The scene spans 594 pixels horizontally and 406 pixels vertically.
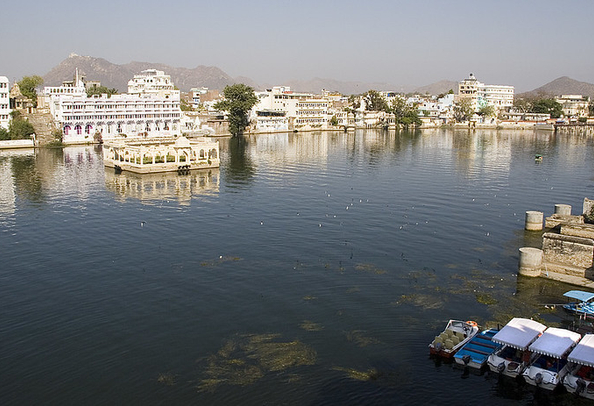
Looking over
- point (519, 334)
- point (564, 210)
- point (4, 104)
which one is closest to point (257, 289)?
point (519, 334)

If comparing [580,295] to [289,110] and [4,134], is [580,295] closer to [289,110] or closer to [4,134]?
[4,134]

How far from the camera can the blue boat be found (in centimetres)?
2292

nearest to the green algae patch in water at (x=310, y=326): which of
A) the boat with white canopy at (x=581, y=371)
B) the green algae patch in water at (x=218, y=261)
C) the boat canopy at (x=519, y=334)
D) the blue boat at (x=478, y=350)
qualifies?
the blue boat at (x=478, y=350)

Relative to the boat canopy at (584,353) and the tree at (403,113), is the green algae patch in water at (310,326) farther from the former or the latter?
the tree at (403,113)

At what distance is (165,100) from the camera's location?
428 feet

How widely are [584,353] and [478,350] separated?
13.4 ft

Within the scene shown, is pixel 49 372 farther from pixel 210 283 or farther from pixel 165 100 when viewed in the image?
pixel 165 100

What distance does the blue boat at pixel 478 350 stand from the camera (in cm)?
2292

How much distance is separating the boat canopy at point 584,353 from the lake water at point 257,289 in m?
1.54

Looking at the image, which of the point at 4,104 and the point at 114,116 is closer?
the point at 4,104

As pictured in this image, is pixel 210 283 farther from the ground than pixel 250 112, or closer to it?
closer to it

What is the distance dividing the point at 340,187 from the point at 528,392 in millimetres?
43335

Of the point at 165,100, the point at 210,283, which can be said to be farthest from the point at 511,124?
the point at 210,283

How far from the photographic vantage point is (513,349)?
23016mm
